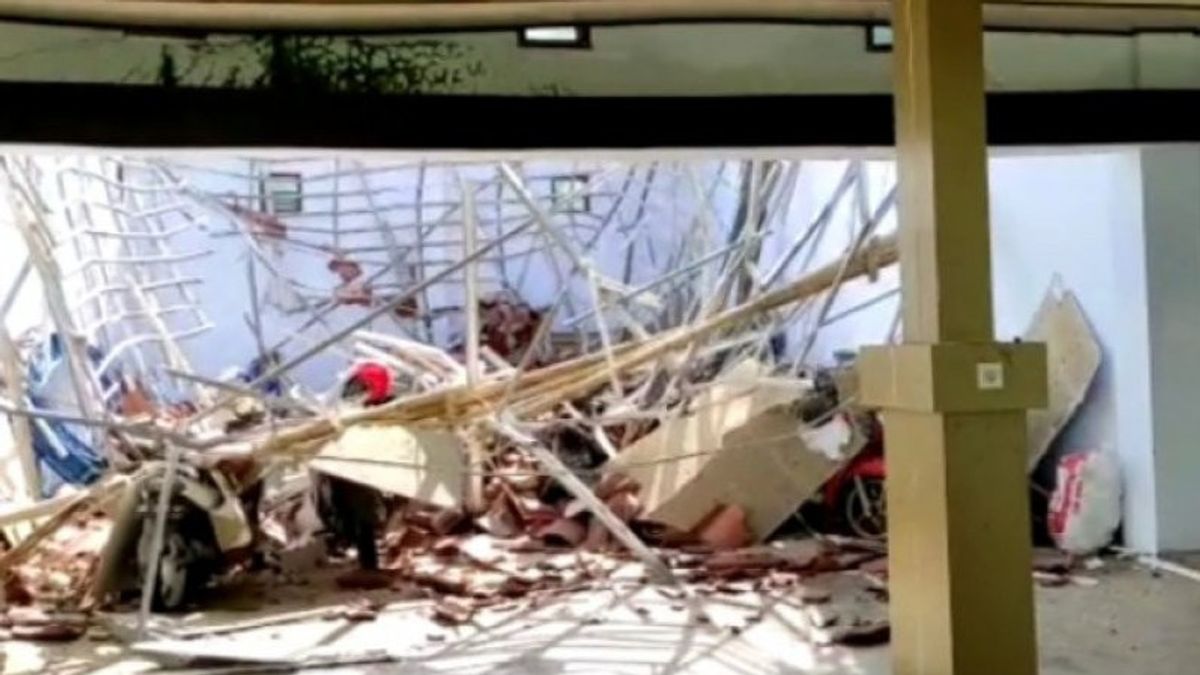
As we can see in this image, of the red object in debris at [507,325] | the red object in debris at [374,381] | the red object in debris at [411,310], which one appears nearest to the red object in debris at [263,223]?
the red object in debris at [411,310]

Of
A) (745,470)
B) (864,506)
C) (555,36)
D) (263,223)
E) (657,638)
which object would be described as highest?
(555,36)

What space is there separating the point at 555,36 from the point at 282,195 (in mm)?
6111

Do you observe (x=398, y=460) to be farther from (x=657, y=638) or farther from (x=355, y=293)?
(x=355, y=293)

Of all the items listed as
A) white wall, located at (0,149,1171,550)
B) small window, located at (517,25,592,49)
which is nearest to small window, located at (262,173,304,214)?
white wall, located at (0,149,1171,550)

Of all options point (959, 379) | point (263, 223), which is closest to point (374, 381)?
point (263, 223)

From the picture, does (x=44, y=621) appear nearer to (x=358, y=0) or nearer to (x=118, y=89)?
(x=118, y=89)

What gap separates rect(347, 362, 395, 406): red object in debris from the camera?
20.6 ft

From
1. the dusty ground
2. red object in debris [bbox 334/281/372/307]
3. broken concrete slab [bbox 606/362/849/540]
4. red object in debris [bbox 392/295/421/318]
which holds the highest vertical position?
red object in debris [bbox 334/281/372/307]

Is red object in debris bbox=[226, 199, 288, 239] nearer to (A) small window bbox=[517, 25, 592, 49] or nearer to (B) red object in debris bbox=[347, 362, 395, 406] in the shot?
(B) red object in debris bbox=[347, 362, 395, 406]

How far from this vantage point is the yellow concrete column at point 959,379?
2.04 m

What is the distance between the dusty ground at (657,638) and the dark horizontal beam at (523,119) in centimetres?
160

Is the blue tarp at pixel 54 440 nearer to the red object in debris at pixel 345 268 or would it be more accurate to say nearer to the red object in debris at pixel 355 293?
the red object in debris at pixel 355 293

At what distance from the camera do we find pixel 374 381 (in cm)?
646

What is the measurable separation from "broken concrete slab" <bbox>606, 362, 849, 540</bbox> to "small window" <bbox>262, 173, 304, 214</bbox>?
4530 mm
